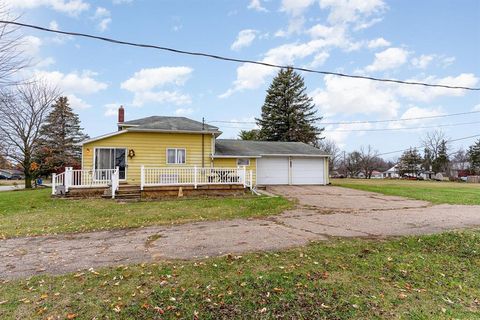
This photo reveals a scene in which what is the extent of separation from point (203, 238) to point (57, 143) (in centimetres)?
3117

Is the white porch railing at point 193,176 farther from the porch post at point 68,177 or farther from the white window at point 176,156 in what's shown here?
the porch post at point 68,177

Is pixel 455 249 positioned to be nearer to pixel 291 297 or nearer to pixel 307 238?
pixel 307 238

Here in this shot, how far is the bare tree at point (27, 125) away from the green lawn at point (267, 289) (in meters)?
26.9

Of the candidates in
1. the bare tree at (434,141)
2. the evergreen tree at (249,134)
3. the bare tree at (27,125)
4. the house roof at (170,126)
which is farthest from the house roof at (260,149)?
the bare tree at (434,141)

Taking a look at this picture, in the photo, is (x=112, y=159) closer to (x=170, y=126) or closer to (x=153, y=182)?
(x=153, y=182)

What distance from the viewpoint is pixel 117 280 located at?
156 inches

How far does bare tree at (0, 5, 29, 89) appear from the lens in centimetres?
545

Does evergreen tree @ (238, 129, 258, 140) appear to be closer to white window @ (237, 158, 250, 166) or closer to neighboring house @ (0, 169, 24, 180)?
white window @ (237, 158, 250, 166)

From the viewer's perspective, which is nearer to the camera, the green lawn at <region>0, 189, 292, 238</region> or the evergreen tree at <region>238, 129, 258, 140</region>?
the green lawn at <region>0, 189, 292, 238</region>

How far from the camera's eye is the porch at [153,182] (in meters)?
13.4

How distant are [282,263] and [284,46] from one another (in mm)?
9808

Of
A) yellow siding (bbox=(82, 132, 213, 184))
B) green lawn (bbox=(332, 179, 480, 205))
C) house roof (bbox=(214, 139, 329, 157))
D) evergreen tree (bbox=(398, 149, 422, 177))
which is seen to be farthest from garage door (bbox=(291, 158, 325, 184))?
evergreen tree (bbox=(398, 149, 422, 177))

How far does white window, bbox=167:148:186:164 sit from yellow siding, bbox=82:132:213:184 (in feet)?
0.59

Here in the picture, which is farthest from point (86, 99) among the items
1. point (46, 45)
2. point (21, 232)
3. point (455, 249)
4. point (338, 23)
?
point (455, 249)
